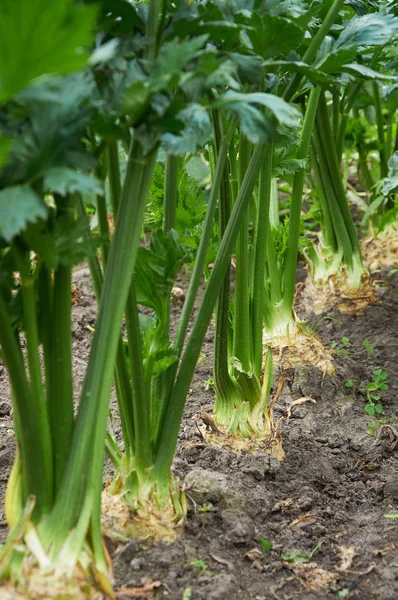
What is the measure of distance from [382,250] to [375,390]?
0.93 meters

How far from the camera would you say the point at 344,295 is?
2699 millimetres

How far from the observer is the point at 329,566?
1423mm

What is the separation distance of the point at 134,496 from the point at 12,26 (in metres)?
0.86

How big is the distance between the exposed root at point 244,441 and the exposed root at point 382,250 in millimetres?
1394

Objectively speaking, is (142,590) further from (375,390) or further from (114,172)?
(375,390)

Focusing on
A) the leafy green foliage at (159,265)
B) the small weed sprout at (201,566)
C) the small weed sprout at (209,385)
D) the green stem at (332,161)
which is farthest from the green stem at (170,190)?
the green stem at (332,161)

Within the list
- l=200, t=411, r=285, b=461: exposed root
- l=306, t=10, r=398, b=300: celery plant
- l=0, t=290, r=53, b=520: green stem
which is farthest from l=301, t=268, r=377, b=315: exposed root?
l=0, t=290, r=53, b=520: green stem

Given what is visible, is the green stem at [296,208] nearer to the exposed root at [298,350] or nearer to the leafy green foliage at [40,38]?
the exposed root at [298,350]

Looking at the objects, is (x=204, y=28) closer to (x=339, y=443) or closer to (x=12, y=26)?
(x=12, y=26)

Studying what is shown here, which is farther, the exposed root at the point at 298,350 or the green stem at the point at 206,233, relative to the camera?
the exposed root at the point at 298,350

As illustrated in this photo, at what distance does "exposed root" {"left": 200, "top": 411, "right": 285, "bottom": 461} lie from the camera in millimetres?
1748

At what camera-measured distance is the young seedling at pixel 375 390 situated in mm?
2152

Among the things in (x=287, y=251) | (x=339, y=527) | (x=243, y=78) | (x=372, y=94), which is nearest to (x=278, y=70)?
(x=243, y=78)

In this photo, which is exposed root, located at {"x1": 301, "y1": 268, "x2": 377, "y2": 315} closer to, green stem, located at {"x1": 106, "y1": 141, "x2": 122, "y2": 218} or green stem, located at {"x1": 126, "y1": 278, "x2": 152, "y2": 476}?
green stem, located at {"x1": 126, "y1": 278, "x2": 152, "y2": 476}
